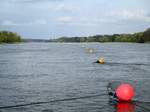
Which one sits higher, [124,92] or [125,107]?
[124,92]

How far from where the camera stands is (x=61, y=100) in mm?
30219

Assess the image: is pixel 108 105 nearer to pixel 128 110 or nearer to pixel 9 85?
pixel 128 110

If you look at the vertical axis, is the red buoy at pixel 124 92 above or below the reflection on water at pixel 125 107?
above

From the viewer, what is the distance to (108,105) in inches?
1123

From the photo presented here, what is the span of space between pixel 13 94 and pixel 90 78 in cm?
1482

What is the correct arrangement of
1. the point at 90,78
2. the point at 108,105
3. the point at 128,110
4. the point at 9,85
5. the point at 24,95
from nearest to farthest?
1. the point at 128,110
2. the point at 108,105
3. the point at 24,95
4. the point at 9,85
5. the point at 90,78

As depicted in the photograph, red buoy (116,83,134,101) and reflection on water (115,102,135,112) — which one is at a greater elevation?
red buoy (116,83,134,101)

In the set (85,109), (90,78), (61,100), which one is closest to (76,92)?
(61,100)

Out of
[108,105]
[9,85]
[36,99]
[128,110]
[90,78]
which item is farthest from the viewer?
[90,78]

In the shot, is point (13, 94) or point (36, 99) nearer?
point (36, 99)

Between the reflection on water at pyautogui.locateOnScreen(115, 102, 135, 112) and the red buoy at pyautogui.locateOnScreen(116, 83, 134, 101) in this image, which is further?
the red buoy at pyautogui.locateOnScreen(116, 83, 134, 101)

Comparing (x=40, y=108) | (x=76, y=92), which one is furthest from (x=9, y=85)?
(x=40, y=108)

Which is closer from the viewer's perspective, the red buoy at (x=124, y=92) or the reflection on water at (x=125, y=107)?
the reflection on water at (x=125, y=107)

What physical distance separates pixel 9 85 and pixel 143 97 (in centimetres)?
1576
